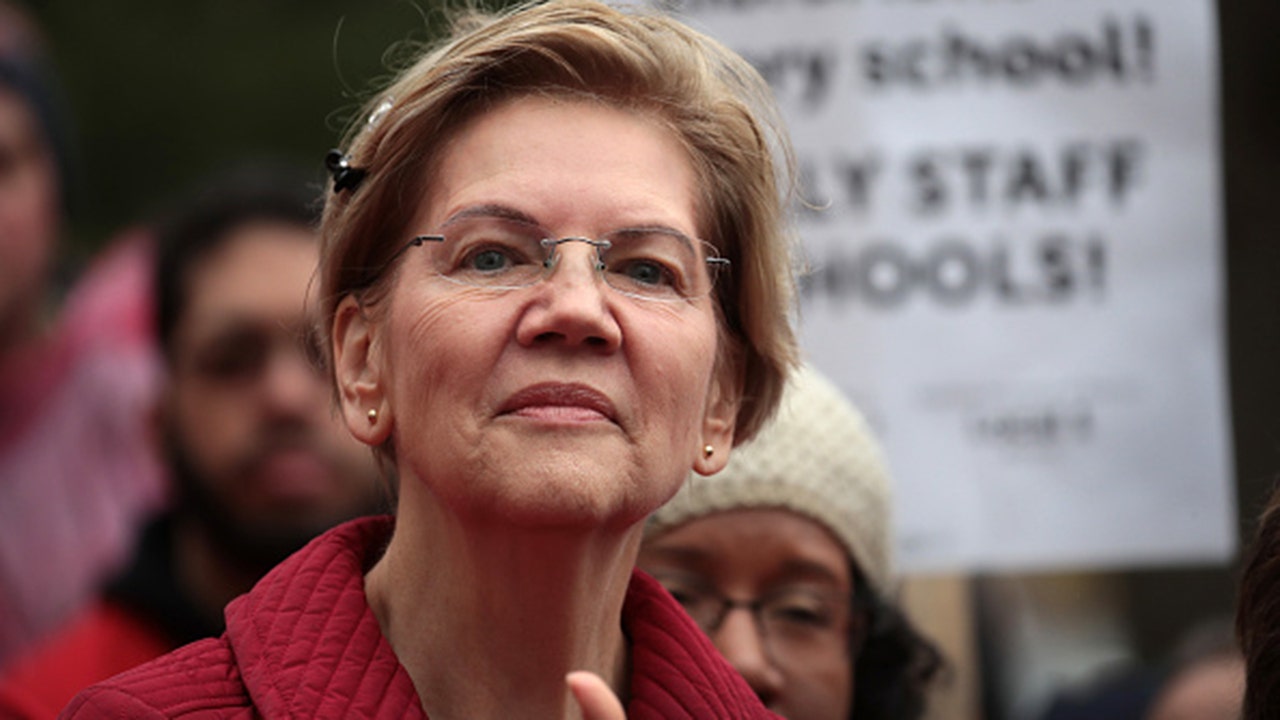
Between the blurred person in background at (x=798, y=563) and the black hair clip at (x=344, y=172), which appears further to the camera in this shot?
the blurred person in background at (x=798, y=563)

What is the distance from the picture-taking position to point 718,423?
8.68 feet

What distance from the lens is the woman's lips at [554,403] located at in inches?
90.0

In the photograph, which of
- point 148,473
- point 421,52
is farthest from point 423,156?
point 148,473

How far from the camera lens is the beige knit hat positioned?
3.27 m

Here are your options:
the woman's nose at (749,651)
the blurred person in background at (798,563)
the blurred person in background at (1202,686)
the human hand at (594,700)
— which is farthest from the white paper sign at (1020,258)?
the human hand at (594,700)

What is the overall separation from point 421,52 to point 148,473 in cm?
376

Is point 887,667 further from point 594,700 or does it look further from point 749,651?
point 594,700

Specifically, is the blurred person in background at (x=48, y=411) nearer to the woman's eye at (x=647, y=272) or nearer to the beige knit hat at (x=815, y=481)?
the beige knit hat at (x=815, y=481)

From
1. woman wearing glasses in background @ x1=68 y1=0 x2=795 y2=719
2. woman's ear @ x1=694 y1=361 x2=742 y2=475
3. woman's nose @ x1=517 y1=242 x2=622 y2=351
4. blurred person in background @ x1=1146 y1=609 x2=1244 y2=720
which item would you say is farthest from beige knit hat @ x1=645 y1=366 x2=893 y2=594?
blurred person in background @ x1=1146 y1=609 x2=1244 y2=720

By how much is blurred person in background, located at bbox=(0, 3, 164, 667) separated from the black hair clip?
3432 millimetres

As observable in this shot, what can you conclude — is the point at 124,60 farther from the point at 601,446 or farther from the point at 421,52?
the point at 601,446

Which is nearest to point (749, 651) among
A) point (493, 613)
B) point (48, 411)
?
point (493, 613)

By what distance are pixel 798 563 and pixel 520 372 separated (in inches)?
44.4

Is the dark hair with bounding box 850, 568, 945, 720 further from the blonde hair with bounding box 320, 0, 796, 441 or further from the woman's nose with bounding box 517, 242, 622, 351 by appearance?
the woman's nose with bounding box 517, 242, 622, 351
